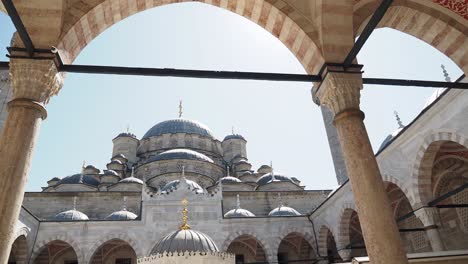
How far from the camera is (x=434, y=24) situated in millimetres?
4723

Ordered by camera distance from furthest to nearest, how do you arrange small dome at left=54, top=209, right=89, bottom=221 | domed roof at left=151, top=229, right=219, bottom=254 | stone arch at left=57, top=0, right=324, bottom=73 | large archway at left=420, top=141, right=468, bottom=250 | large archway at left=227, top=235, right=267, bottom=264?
large archway at left=227, top=235, right=267, bottom=264
small dome at left=54, top=209, right=89, bottom=221
large archway at left=420, top=141, right=468, bottom=250
domed roof at left=151, top=229, right=219, bottom=254
stone arch at left=57, top=0, right=324, bottom=73

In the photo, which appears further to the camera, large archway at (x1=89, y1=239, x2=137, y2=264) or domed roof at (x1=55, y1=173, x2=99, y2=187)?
domed roof at (x1=55, y1=173, x2=99, y2=187)

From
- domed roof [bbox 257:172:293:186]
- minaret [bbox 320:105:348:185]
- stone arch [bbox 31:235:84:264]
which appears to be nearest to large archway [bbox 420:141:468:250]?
minaret [bbox 320:105:348:185]

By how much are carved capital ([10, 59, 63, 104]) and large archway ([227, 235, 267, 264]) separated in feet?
46.9

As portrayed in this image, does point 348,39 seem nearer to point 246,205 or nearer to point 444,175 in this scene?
point 444,175

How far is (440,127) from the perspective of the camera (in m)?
7.87

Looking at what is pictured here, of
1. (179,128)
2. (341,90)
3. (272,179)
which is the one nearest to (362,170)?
(341,90)

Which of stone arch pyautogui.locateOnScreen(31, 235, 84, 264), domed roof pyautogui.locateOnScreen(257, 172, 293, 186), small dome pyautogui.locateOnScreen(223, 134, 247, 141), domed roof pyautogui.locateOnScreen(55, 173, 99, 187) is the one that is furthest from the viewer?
small dome pyautogui.locateOnScreen(223, 134, 247, 141)

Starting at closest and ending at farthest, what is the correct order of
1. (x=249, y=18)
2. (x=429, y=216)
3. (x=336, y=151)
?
(x=249, y=18)
(x=429, y=216)
(x=336, y=151)

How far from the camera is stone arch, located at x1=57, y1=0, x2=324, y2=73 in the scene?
377 centimetres

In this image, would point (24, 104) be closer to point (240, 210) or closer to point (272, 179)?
point (240, 210)

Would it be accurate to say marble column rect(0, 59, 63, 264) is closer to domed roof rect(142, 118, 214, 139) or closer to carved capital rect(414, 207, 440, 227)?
carved capital rect(414, 207, 440, 227)

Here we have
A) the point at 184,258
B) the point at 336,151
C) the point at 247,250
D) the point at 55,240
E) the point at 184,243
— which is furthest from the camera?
the point at 336,151

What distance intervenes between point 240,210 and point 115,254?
6.34 metres
